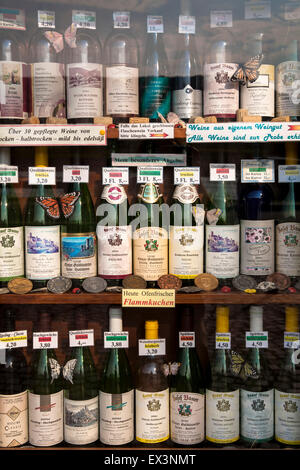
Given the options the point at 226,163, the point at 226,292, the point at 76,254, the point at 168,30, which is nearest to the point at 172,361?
the point at 226,292

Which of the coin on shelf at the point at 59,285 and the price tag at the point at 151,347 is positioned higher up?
the coin on shelf at the point at 59,285

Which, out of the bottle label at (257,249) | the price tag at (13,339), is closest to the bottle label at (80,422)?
the price tag at (13,339)

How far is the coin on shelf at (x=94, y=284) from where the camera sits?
4.17 feet

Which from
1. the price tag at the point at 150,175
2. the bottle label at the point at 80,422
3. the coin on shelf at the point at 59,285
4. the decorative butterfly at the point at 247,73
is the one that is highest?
Answer: the decorative butterfly at the point at 247,73

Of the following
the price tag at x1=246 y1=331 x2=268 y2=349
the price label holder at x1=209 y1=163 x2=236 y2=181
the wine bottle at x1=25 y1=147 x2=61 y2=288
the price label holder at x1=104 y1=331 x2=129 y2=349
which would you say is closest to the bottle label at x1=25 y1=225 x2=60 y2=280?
the wine bottle at x1=25 y1=147 x2=61 y2=288

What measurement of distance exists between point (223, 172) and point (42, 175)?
1.63ft

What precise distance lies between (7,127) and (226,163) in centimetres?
60

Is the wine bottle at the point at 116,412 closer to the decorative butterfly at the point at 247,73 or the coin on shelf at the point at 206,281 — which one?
the coin on shelf at the point at 206,281

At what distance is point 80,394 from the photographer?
4.54ft

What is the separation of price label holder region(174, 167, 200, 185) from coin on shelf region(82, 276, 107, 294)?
35cm

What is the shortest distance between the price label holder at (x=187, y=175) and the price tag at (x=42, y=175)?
34 cm

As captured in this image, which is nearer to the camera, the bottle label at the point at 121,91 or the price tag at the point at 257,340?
the bottle label at the point at 121,91

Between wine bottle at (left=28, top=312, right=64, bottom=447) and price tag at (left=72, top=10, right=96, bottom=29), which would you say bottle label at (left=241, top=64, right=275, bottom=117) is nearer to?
price tag at (left=72, top=10, right=96, bottom=29)

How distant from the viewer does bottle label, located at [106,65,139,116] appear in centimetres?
127
